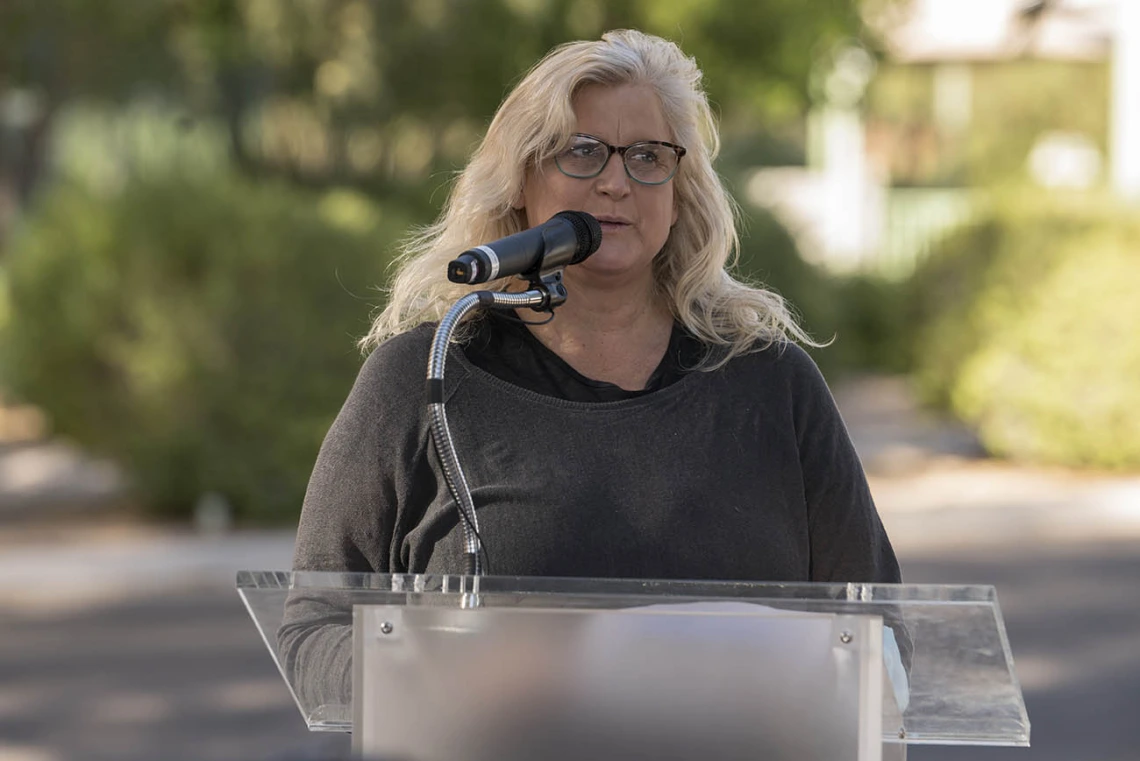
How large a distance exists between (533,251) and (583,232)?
172 mm

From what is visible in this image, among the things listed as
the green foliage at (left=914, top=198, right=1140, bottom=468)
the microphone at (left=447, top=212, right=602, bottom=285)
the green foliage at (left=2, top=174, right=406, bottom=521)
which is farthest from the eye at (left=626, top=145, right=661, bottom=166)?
the green foliage at (left=914, top=198, right=1140, bottom=468)

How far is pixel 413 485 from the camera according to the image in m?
2.50

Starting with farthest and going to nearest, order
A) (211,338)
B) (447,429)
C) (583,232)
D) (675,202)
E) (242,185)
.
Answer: (242,185), (211,338), (675,202), (583,232), (447,429)

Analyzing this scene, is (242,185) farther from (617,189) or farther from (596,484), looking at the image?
(596,484)

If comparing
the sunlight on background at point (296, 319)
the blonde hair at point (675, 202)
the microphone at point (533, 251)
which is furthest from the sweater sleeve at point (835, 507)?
the sunlight on background at point (296, 319)

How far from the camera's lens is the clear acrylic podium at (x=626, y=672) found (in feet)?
5.72

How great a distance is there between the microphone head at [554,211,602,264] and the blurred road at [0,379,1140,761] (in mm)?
2729

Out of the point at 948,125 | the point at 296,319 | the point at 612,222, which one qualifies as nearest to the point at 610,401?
the point at 612,222

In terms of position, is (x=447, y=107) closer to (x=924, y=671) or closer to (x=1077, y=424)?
(x=1077, y=424)

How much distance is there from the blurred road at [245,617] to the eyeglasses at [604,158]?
265 cm

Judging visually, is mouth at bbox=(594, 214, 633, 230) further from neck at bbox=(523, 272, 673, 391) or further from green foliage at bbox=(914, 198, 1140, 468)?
green foliage at bbox=(914, 198, 1140, 468)

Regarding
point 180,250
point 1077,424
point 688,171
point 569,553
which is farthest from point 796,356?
point 1077,424

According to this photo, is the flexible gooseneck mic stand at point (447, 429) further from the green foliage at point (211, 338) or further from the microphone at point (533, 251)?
the green foliage at point (211, 338)

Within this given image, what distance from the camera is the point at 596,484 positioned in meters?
2.47
